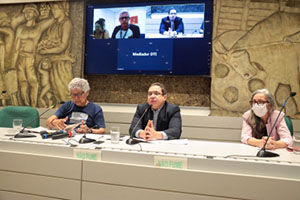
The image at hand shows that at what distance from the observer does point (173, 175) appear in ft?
4.82

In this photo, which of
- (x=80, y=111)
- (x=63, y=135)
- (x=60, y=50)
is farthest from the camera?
(x=60, y=50)

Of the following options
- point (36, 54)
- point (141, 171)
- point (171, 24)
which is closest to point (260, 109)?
point (141, 171)

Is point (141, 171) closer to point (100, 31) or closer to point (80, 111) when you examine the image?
point (80, 111)

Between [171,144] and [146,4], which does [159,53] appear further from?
[171,144]

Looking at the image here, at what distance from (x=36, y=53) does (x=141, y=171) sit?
10.2 feet

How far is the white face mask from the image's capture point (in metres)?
2.14

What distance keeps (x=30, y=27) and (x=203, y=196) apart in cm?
362

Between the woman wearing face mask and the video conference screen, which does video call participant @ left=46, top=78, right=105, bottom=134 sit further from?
the woman wearing face mask

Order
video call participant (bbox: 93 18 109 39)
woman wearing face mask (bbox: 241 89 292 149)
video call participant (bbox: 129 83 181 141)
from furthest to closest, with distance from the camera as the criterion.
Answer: video call participant (bbox: 93 18 109 39), video call participant (bbox: 129 83 181 141), woman wearing face mask (bbox: 241 89 292 149)

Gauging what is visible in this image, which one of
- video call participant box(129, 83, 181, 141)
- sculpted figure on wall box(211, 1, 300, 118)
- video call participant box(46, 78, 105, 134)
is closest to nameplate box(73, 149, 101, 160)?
video call participant box(129, 83, 181, 141)

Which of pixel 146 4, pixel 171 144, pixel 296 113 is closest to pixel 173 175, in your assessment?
pixel 171 144

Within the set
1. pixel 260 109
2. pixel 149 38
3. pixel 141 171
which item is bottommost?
pixel 141 171

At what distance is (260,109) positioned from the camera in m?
2.15

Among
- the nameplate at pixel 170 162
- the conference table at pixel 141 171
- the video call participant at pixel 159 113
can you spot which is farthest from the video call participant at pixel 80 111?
the nameplate at pixel 170 162
